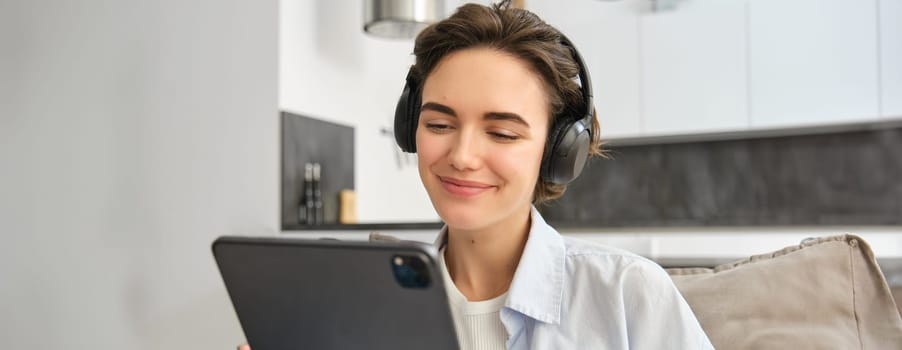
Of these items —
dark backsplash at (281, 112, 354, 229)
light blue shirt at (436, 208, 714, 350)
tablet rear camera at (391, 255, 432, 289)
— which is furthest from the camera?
dark backsplash at (281, 112, 354, 229)

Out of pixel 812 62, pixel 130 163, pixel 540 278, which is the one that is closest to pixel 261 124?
pixel 130 163

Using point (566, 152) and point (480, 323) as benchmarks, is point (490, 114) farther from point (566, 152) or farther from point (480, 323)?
point (480, 323)

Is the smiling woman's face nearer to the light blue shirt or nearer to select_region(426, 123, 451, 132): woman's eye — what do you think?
select_region(426, 123, 451, 132): woman's eye

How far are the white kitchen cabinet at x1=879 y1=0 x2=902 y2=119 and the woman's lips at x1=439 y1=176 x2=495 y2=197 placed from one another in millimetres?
2763

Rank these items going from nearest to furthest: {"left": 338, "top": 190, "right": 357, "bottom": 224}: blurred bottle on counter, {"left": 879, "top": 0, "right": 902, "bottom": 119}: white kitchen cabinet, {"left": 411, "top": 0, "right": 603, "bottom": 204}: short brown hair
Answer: {"left": 411, "top": 0, "right": 603, "bottom": 204}: short brown hair < {"left": 338, "top": 190, "right": 357, "bottom": 224}: blurred bottle on counter < {"left": 879, "top": 0, "right": 902, "bottom": 119}: white kitchen cabinet

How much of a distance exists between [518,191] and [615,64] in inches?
110

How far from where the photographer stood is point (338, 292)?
725 millimetres

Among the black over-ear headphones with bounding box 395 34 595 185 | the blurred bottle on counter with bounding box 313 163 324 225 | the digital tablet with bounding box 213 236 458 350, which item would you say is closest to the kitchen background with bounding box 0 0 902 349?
the blurred bottle on counter with bounding box 313 163 324 225

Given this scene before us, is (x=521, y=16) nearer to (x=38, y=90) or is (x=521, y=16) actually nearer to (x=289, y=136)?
→ (x=289, y=136)

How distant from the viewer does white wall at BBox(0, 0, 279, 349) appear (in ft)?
9.07

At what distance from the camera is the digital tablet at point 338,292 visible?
26.7 inches

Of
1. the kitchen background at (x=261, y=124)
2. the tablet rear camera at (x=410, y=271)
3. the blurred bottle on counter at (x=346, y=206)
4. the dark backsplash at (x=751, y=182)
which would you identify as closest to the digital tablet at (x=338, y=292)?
the tablet rear camera at (x=410, y=271)

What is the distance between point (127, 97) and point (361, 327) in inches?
101

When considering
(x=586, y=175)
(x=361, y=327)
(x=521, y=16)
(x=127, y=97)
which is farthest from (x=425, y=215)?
(x=361, y=327)
